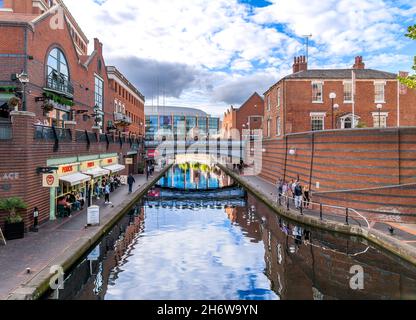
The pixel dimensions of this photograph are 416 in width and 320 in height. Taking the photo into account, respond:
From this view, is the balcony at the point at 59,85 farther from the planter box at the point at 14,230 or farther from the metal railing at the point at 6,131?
the planter box at the point at 14,230

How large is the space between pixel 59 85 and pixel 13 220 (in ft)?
37.5

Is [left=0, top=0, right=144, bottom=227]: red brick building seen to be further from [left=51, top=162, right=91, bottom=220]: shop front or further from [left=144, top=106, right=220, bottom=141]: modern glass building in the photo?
[left=144, top=106, right=220, bottom=141]: modern glass building

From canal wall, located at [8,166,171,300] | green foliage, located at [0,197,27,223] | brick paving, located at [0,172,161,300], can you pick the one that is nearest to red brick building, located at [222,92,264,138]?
canal wall, located at [8,166,171,300]

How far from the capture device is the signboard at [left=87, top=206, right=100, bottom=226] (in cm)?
1620

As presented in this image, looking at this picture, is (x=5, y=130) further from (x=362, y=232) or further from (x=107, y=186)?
(x=362, y=232)

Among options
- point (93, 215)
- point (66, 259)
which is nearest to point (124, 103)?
point (93, 215)

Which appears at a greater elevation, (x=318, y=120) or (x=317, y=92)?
(x=317, y=92)

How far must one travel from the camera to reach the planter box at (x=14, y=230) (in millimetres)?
13812

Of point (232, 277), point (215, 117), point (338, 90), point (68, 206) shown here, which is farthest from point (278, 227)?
point (215, 117)

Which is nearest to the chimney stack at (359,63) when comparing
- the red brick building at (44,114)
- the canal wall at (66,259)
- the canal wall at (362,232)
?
the canal wall at (362,232)

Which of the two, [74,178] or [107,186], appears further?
[107,186]

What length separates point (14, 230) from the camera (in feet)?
45.7

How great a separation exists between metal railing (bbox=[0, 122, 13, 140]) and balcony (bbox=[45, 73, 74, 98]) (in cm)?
671

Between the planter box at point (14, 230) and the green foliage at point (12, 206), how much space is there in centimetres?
17
